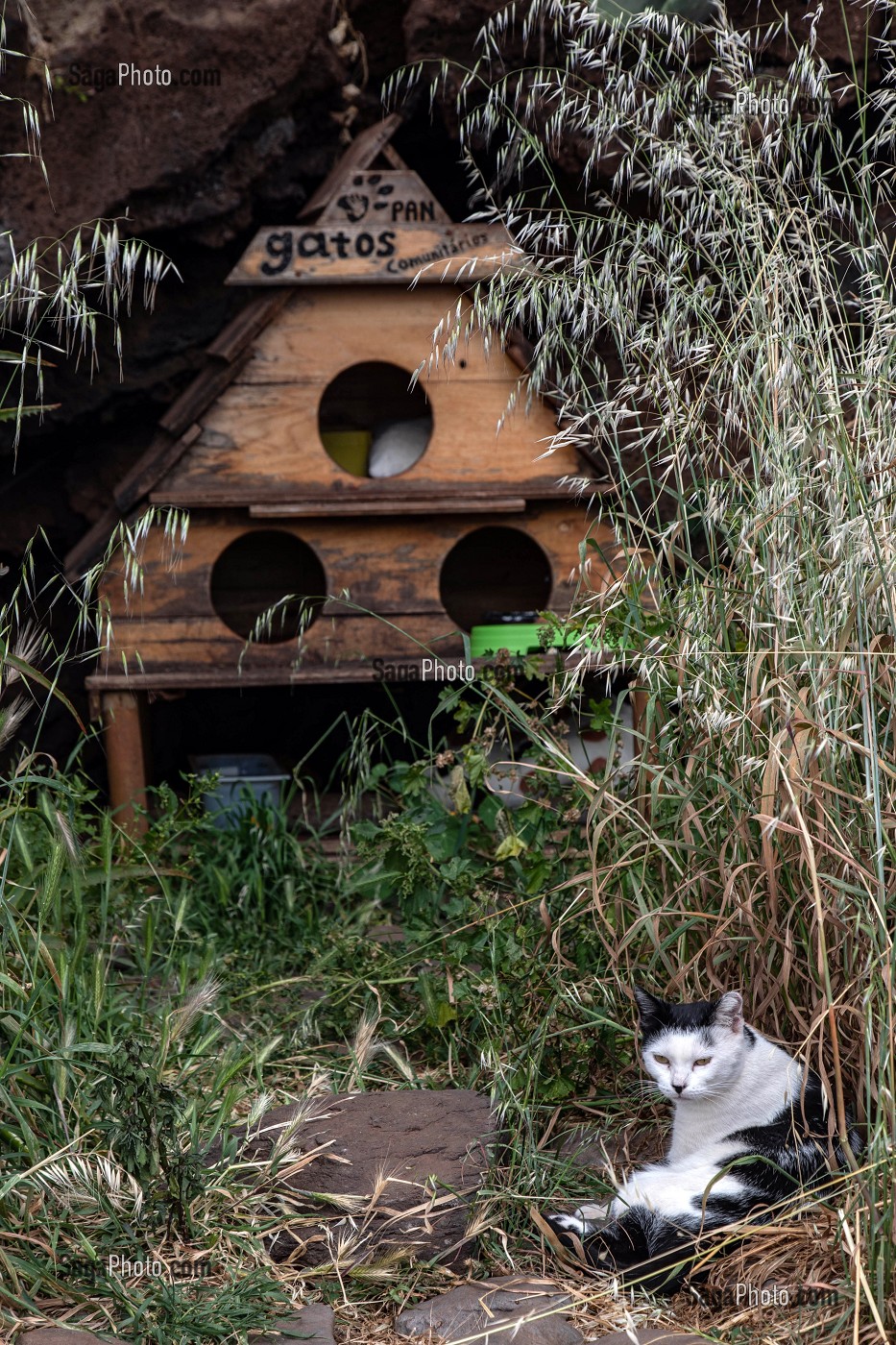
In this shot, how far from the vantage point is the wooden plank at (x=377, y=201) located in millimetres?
3531

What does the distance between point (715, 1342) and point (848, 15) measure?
3.60m

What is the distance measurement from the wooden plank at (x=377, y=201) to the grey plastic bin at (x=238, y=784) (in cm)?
162

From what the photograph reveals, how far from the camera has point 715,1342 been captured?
1.63m

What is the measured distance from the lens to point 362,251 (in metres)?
3.52

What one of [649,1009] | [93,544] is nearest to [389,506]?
[93,544]

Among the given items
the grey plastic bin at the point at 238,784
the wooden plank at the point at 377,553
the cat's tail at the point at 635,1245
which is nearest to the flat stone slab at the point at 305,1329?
the cat's tail at the point at 635,1245

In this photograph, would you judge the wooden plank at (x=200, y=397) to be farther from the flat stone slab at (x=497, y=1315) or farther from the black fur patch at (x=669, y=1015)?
the flat stone slab at (x=497, y=1315)

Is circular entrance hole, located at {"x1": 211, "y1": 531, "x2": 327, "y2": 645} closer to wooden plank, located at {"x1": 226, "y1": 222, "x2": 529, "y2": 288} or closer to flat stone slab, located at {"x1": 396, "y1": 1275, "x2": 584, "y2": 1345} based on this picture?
wooden plank, located at {"x1": 226, "y1": 222, "x2": 529, "y2": 288}

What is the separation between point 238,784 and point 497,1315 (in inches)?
86.5

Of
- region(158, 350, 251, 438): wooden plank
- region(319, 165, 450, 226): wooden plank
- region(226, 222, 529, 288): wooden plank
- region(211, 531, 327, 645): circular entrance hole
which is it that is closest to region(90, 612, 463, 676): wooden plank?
region(158, 350, 251, 438): wooden plank

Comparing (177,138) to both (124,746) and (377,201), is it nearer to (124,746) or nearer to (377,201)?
(377,201)

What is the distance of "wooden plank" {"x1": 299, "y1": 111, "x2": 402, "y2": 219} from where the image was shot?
3.55 meters

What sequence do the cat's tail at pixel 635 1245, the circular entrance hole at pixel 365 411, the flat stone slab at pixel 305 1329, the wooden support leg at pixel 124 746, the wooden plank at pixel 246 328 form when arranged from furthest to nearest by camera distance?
1. the circular entrance hole at pixel 365 411
2. the wooden support leg at pixel 124 746
3. the wooden plank at pixel 246 328
4. the cat's tail at pixel 635 1245
5. the flat stone slab at pixel 305 1329

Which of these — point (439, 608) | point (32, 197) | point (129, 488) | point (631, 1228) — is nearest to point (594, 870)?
point (631, 1228)
